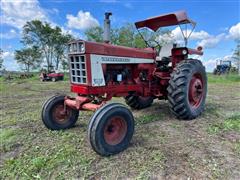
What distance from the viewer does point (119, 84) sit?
443 cm

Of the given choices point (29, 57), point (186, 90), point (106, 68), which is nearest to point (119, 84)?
point (106, 68)

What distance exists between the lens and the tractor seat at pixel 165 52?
5516 mm

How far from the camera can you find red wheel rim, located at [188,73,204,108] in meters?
5.19

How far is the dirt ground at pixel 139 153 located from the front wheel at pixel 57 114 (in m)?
0.15

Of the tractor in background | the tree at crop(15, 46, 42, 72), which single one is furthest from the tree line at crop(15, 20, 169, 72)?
the tractor in background

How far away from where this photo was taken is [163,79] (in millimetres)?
5203

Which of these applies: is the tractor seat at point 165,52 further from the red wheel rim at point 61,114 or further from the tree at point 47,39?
the tree at point 47,39

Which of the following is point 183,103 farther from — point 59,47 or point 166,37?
point 59,47

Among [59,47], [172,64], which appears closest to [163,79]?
[172,64]

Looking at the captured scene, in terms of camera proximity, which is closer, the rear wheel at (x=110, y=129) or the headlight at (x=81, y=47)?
the rear wheel at (x=110, y=129)

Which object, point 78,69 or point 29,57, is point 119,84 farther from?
point 29,57

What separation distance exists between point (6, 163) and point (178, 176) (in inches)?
88.3

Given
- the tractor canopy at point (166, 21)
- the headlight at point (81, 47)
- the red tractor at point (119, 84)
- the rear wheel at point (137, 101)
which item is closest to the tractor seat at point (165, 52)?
the red tractor at point (119, 84)

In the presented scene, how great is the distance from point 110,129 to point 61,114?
1.41m
